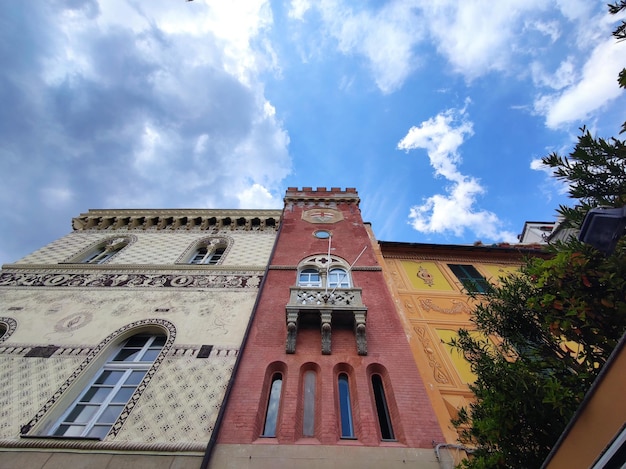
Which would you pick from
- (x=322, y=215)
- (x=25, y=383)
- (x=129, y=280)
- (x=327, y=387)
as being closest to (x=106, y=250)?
(x=129, y=280)

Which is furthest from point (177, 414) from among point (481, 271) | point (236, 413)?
point (481, 271)

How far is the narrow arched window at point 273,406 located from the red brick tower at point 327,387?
2 centimetres

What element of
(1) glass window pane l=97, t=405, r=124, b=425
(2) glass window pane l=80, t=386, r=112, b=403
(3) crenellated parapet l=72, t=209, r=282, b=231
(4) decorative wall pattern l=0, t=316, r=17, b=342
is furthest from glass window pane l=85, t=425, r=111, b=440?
(3) crenellated parapet l=72, t=209, r=282, b=231

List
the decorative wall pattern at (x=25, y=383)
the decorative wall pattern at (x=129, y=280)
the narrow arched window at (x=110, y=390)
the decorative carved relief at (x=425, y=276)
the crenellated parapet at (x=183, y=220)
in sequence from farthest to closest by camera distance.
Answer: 1. the crenellated parapet at (x=183, y=220)
2. the decorative carved relief at (x=425, y=276)
3. the decorative wall pattern at (x=129, y=280)
4. the narrow arched window at (x=110, y=390)
5. the decorative wall pattern at (x=25, y=383)

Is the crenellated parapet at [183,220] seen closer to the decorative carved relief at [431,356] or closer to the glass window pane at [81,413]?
the decorative carved relief at [431,356]

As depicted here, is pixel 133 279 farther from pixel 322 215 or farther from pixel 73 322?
pixel 322 215

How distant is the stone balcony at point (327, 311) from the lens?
7859 mm

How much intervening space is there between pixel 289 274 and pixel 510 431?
808 cm

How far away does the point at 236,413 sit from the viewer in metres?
6.34

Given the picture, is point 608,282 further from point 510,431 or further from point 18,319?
point 18,319

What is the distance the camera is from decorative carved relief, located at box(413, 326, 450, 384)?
728 cm

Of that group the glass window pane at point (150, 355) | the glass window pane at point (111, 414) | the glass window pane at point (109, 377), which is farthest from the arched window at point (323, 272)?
the glass window pane at point (111, 414)

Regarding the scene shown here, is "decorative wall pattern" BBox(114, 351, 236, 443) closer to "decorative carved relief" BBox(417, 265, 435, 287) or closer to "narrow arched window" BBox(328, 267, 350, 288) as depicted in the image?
"narrow arched window" BBox(328, 267, 350, 288)

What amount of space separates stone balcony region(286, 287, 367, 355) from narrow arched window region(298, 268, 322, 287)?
1.61 m
